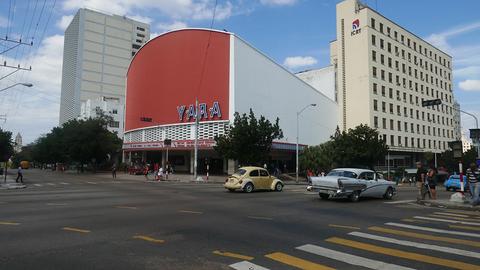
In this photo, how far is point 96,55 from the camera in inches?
5522

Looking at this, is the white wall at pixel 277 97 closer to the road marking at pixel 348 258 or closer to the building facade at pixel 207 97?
the building facade at pixel 207 97

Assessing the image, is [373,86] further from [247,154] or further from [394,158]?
[247,154]

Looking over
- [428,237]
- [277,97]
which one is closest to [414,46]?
[277,97]

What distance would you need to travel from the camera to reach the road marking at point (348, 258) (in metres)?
6.86

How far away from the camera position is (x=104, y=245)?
27.2 ft

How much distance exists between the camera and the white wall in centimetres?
5459

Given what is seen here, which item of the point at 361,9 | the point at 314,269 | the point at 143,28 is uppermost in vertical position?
the point at 143,28

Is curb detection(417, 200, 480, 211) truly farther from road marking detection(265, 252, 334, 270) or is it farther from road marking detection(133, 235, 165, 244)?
road marking detection(133, 235, 165, 244)

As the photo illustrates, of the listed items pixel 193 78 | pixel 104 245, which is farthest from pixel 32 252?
pixel 193 78

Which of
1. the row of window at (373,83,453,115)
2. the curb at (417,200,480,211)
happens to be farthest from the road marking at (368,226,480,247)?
the row of window at (373,83,453,115)

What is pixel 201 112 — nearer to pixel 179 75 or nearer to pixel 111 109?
pixel 179 75

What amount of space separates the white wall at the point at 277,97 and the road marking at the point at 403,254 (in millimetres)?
44045

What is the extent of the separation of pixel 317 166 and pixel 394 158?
104 feet

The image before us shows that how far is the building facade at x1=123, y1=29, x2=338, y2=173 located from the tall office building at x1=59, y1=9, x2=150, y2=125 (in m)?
70.7
